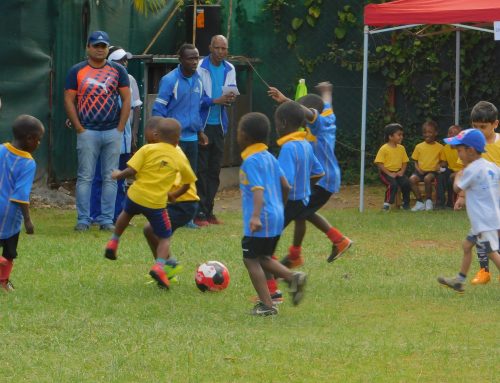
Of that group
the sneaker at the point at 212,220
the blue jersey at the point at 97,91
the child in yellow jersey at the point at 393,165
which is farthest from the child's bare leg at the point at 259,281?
the child in yellow jersey at the point at 393,165

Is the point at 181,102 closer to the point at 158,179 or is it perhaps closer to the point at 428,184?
the point at 158,179

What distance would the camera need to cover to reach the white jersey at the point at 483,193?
881 cm

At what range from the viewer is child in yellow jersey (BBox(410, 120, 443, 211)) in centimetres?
1565

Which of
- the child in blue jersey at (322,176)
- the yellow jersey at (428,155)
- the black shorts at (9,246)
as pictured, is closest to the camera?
the black shorts at (9,246)

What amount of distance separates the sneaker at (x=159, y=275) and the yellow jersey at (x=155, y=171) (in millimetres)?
483

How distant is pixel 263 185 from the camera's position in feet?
25.6

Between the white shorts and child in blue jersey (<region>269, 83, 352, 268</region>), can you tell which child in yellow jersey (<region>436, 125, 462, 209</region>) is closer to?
child in blue jersey (<region>269, 83, 352, 268</region>)

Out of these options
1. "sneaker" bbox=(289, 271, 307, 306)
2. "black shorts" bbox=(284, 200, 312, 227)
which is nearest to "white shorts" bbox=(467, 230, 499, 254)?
"black shorts" bbox=(284, 200, 312, 227)

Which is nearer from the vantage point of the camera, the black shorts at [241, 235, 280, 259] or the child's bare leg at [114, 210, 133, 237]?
the black shorts at [241, 235, 280, 259]

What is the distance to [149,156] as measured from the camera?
8859 mm

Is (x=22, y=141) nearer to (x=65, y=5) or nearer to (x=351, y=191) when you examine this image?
(x=65, y=5)

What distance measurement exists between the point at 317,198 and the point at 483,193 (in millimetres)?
1586

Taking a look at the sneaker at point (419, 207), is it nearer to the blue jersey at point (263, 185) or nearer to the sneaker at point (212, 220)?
the sneaker at point (212, 220)

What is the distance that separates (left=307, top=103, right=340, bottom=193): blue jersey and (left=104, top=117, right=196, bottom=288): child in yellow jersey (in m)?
1.25
